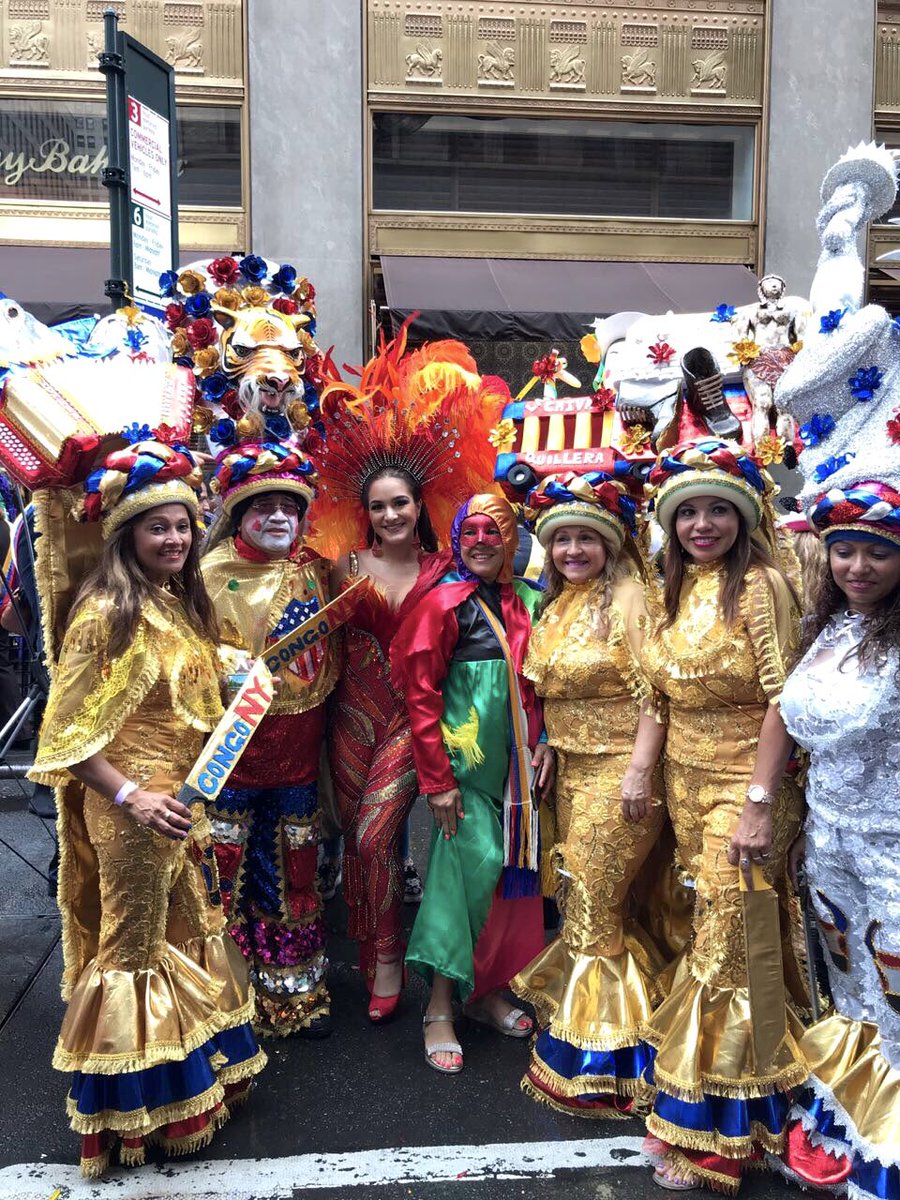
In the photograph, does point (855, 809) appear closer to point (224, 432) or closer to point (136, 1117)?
point (136, 1117)

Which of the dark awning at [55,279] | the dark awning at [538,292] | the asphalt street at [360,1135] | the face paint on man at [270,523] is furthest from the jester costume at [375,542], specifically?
the dark awning at [55,279]

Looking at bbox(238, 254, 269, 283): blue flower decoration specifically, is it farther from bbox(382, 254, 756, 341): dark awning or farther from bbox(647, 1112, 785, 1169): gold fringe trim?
bbox(382, 254, 756, 341): dark awning

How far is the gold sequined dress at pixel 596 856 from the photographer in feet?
11.3

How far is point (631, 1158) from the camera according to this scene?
10.5ft

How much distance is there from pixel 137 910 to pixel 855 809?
6.92 feet

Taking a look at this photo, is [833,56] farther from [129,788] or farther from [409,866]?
[129,788]

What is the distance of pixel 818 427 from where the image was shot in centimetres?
330

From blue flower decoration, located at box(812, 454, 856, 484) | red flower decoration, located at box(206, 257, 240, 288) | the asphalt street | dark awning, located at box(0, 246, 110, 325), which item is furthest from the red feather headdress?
dark awning, located at box(0, 246, 110, 325)

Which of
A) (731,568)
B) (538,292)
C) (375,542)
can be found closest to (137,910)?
(375,542)

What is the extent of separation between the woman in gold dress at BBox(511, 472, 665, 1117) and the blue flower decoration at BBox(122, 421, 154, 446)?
52.1 inches

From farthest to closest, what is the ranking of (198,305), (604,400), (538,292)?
1. (538,292)
2. (198,305)
3. (604,400)

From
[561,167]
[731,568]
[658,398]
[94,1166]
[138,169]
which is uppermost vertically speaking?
[561,167]

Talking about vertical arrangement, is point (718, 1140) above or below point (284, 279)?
below

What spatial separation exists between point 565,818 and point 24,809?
14.7 ft
